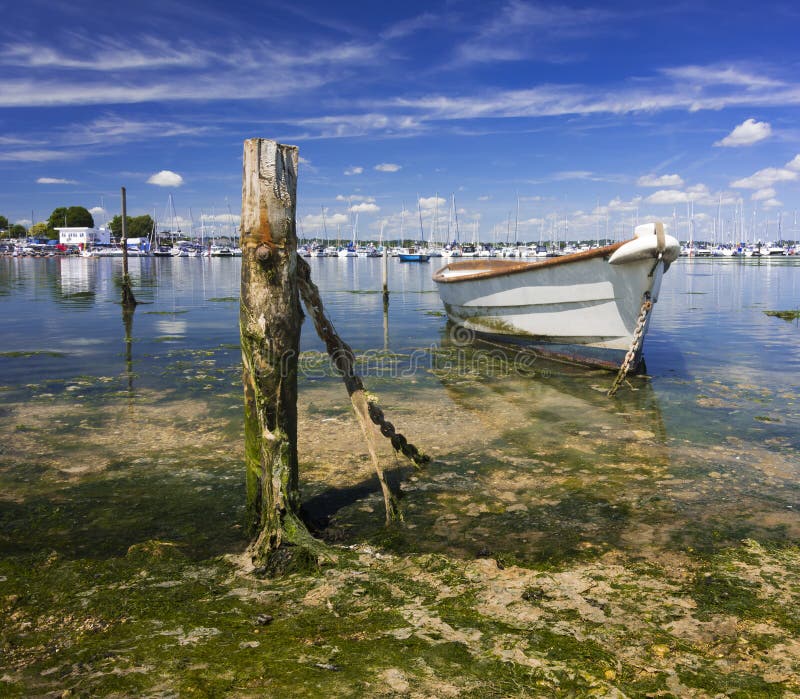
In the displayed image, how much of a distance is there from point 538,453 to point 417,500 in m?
1.98

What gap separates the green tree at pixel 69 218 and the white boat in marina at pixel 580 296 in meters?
159

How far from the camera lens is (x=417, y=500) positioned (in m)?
5.28

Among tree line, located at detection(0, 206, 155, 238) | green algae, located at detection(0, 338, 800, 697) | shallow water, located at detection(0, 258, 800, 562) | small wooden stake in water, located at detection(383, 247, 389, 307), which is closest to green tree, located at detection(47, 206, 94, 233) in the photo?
tree line, located at detection(0, 206, 155, 238)

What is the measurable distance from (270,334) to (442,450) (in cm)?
309

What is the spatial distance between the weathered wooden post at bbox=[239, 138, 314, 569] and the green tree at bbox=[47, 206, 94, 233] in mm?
165677

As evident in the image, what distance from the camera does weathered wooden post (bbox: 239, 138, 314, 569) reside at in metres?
4.25

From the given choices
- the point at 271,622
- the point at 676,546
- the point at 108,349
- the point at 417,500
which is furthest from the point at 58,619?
the point at 108,349

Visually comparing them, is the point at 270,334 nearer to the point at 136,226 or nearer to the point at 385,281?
the point at 385,281

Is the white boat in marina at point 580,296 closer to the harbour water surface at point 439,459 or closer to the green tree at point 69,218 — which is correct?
the harbour water surface at point 439,459

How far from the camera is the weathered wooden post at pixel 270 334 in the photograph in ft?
13.9

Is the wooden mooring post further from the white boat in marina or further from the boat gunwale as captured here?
the white boat in marina

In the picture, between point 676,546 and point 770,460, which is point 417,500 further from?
point 770,460

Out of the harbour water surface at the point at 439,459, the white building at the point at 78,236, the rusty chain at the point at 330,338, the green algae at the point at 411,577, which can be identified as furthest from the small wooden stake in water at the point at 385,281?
the white building at the point at 78,236

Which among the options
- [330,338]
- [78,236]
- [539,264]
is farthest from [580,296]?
[78,236]
